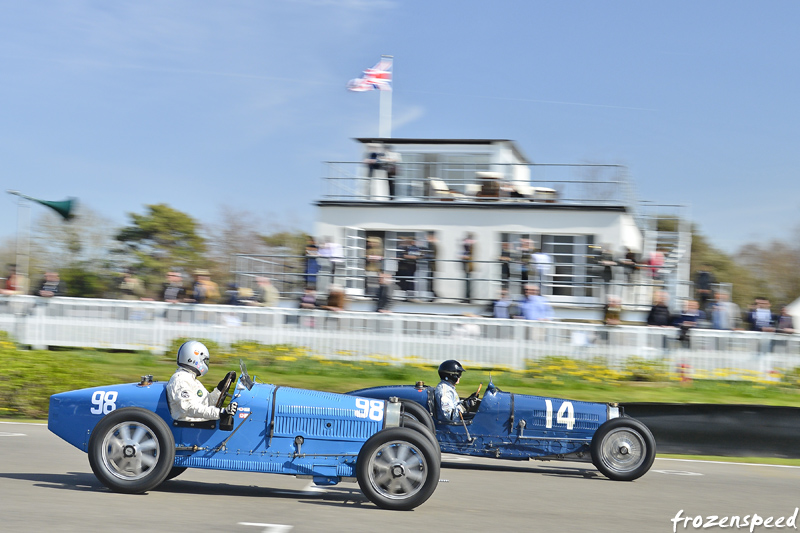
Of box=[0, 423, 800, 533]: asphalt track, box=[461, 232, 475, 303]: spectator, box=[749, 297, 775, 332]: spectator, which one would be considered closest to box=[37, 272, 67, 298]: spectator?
box=[0, 423, 800, 533]: asphalt track

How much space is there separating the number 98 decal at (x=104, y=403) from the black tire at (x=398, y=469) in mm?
2179

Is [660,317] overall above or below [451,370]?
above

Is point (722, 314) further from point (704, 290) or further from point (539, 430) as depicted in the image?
point (539, 430)

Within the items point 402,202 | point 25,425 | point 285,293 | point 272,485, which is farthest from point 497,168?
point 272,485

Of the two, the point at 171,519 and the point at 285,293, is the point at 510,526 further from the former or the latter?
the point at 285,293

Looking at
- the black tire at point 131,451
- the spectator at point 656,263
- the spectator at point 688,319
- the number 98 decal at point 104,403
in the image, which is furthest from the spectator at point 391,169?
→ the black tire at point 131,451

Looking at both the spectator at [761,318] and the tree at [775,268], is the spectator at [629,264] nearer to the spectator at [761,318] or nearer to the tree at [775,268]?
the spectator at [761,318]

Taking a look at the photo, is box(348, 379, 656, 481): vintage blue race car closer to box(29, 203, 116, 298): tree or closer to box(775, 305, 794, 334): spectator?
box(775, 305, 794, 334): spectator

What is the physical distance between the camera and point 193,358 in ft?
23.4

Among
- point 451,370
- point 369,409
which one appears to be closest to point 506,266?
point 451,370

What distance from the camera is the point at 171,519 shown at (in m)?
6.08

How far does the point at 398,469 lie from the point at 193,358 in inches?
77.7

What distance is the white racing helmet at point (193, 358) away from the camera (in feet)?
23.4

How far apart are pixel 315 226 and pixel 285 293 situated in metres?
2.47
